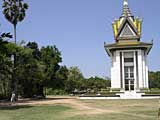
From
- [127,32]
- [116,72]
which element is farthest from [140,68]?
→ [127,32]

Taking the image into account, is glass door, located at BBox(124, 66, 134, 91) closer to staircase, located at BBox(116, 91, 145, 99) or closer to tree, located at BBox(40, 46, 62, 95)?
staircase, located at BBox(116, 91, 145, 99)

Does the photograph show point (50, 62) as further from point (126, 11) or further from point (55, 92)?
point (55, 92)

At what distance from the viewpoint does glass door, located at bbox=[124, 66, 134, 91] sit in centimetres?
6669

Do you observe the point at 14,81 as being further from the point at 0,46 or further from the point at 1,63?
the point at 0,46

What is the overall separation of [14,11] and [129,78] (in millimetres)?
27867

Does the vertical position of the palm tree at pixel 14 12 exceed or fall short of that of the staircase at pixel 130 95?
it exceeds it

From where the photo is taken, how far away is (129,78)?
6712 cm

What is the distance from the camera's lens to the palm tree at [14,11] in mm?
49125

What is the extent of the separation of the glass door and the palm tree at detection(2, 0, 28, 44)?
26397 mm

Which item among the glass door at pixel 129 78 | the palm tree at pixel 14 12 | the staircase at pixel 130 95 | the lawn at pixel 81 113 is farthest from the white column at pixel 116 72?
the lawn at pixel 81 113

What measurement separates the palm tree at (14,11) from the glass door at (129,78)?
86.6ft

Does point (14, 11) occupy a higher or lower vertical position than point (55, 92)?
higher

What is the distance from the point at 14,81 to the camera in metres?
49.4

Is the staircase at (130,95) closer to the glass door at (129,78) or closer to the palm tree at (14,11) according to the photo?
the glass door at (129,78)
